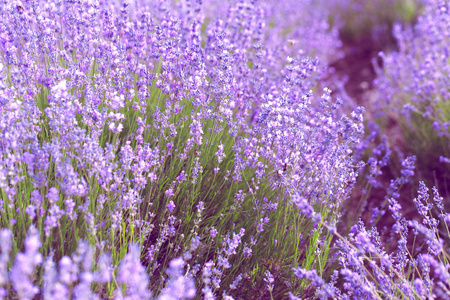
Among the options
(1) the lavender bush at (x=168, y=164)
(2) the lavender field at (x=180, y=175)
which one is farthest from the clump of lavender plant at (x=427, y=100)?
(1) the lavender bush at (x=168, y=164)

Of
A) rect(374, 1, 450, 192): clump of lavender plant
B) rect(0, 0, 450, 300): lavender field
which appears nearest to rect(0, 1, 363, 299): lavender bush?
rect(0, 0, 450, 300): lavender field

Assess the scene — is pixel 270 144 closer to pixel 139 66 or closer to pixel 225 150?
pixel 225 150

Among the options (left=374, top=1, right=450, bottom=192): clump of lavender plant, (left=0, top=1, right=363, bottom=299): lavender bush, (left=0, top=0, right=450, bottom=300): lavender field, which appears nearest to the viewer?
(left=0, top=0, right=450, bottom=300): lavender field

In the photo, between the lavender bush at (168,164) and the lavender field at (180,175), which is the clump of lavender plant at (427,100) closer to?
the lavender field at (180,175)

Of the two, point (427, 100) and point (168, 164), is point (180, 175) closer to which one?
point (168, 164)

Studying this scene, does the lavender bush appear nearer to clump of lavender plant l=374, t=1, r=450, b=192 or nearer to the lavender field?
the lavender field

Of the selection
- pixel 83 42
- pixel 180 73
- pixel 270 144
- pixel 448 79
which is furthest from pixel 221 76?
pixel 448 79

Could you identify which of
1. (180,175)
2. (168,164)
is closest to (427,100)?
(168,164)

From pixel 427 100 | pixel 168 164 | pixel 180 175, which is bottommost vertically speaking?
pixel 180 175

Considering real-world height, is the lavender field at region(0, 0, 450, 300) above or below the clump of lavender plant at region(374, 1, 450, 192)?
Answer: below
